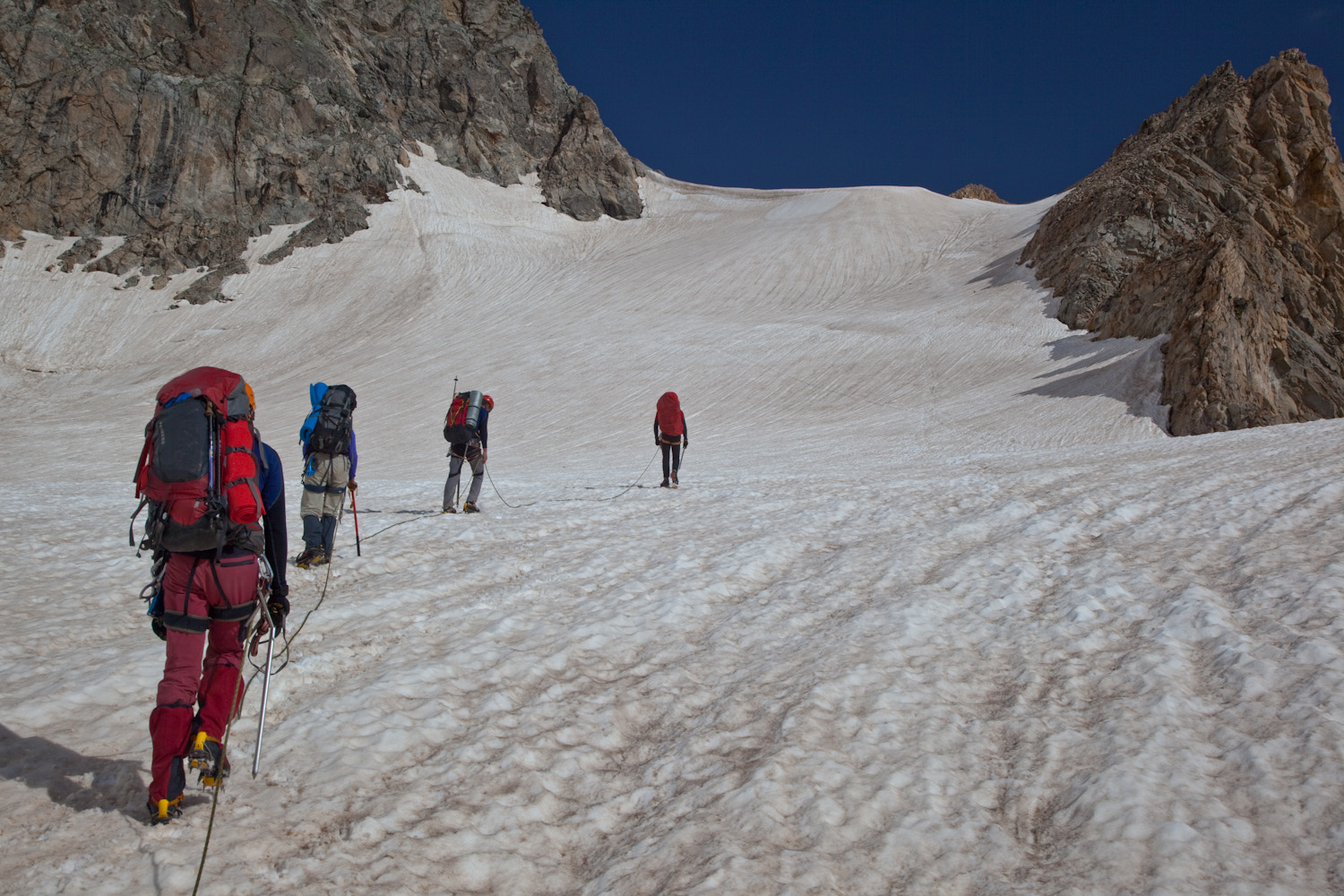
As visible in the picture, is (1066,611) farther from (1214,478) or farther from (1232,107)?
(1232,107)

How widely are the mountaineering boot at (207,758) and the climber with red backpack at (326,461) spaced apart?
356cm

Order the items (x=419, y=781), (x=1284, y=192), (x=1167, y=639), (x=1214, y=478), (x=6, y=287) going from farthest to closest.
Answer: (x=6, y=287)
(x=1284, y=192)
(x=1214, y=478)
(x=1167, y=639)
(x=419, y=781)

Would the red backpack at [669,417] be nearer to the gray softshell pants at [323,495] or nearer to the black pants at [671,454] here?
the black pants at [671,454]

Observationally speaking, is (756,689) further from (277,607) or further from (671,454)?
(671,454)

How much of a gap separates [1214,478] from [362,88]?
62.4 metres

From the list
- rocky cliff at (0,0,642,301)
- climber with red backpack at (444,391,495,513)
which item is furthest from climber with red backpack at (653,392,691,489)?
rocky cliff at (0,0,642,301)

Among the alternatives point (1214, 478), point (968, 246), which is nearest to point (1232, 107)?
point (968, 246)

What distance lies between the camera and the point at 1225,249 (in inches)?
835

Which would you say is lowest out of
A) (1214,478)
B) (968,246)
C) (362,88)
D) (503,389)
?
(1214,478)

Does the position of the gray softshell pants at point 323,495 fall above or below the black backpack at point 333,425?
below

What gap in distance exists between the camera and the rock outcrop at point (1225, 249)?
18906 millimetres

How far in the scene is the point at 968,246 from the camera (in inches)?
1660

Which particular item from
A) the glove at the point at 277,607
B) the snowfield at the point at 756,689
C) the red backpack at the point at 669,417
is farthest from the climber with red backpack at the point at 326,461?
the red backpack at the point at 669,417

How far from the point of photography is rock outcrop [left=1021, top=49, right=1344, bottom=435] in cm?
1891
